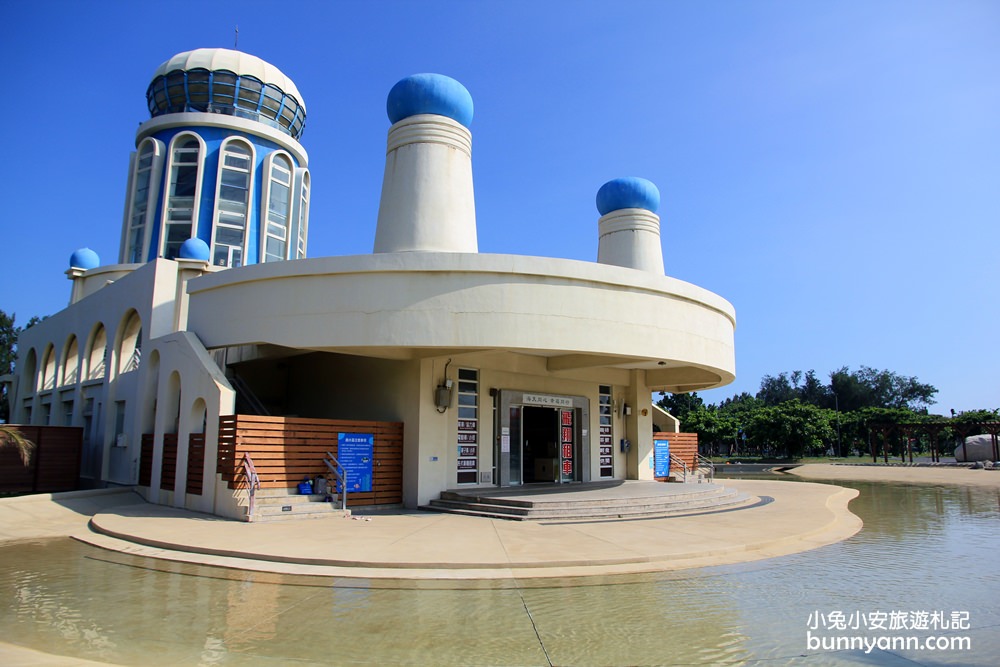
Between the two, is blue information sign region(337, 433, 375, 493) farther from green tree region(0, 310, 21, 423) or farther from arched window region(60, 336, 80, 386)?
green tree region(0, 310, 21, 423)

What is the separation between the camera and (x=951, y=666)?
485cm

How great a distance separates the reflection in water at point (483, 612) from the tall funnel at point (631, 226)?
1219cm

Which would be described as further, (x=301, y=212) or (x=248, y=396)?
(x=301, y=212)

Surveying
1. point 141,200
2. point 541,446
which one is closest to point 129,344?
point 541,446

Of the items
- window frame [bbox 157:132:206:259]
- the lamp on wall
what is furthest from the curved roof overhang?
window frame [bbox 157:132:206:259]

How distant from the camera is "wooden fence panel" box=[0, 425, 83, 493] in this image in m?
17.4

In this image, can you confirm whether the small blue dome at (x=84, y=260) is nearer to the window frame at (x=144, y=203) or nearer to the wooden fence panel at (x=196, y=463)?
the window frame at (x=144, y=203)

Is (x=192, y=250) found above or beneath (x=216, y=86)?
beneath

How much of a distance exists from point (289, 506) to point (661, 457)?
515 inches

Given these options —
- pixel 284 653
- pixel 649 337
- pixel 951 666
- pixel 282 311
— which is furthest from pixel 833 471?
pixel 284 653

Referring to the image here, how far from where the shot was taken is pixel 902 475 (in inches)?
1149

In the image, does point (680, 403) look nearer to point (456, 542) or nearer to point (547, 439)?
point (547, 439)

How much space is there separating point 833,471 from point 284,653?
33553mm

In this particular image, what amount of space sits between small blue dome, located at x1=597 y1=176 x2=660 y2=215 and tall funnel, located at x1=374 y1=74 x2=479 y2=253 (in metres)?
6.09
